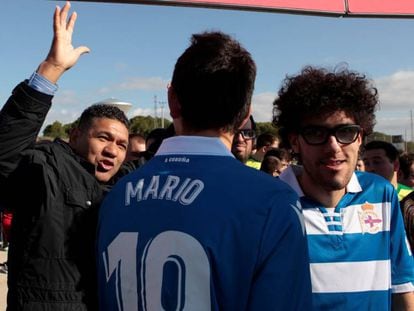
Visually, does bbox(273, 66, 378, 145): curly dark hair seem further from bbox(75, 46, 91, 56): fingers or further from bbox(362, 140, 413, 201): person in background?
bbox(362, 140, 413, 201): person in background

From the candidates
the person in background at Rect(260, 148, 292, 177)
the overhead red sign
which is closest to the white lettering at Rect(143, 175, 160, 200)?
the overhead red sign

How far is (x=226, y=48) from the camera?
1.46m

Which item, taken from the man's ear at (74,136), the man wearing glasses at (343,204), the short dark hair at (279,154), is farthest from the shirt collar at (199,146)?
the short dark hair at (279,154)

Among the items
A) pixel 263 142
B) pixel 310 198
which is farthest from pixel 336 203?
pixel 263 142

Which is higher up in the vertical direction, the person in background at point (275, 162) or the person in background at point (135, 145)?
the person in background at point (135, 145)

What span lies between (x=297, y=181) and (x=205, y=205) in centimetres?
110

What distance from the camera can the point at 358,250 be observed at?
85.4 inches

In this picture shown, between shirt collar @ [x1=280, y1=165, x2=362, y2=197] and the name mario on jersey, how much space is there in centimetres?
96

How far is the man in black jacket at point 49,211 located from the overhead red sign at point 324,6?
1.57 meters

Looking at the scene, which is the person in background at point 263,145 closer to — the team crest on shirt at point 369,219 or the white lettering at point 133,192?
the team crest on shirt at point 369,219

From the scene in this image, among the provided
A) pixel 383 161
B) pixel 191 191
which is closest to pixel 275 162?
pixel 383 161

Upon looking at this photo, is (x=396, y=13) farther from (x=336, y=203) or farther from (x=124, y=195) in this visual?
(x=124, y=195)

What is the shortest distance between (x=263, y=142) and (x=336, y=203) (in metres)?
5.53

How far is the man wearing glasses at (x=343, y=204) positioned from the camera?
6.97ft
